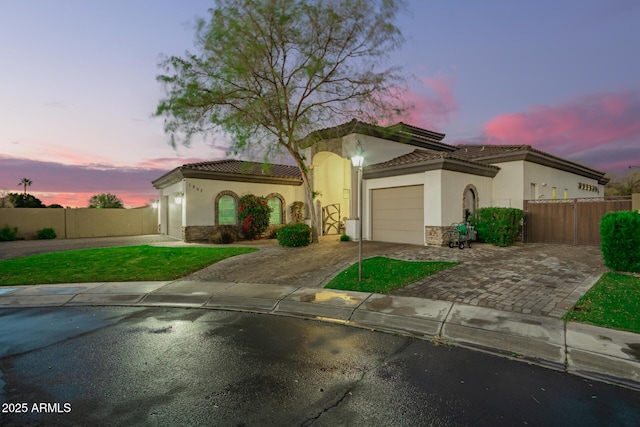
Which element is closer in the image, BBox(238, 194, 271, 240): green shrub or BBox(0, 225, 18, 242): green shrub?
BBox(238, 194, 271, 240): green shrub

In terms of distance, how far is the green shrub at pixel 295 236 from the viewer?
48.6ft

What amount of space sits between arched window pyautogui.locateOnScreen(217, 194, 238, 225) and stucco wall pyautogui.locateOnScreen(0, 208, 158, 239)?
393 inches

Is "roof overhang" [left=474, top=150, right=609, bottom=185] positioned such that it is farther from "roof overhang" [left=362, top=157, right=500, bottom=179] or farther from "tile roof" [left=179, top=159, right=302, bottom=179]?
"tile roof" [left=179, top=159, right=302, bottom=179]


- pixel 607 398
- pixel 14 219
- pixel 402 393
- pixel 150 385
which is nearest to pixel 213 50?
pixel 150 385

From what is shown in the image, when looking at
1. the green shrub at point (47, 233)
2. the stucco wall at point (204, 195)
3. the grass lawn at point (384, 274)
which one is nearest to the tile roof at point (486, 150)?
the grass lawn at point (384, 274)

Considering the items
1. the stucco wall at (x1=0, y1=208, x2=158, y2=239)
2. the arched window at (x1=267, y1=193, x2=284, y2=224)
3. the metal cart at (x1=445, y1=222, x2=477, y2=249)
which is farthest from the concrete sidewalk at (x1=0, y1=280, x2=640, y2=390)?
the stucco wall at (x1=0, y1=208, x2=158, y2=239)

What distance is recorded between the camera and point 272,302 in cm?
714

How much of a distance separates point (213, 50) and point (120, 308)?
10.7 m

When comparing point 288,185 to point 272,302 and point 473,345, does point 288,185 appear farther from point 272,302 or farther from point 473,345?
point 473,345

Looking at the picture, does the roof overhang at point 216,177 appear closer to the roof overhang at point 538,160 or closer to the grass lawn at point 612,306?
the roof overhang at point 538,160

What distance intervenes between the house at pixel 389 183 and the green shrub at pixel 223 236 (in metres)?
0.87

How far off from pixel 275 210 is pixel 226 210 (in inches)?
125

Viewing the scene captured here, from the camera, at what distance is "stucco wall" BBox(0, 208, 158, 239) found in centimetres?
2123

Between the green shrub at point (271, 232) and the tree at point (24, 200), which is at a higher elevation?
the tree at point (24, 200)
